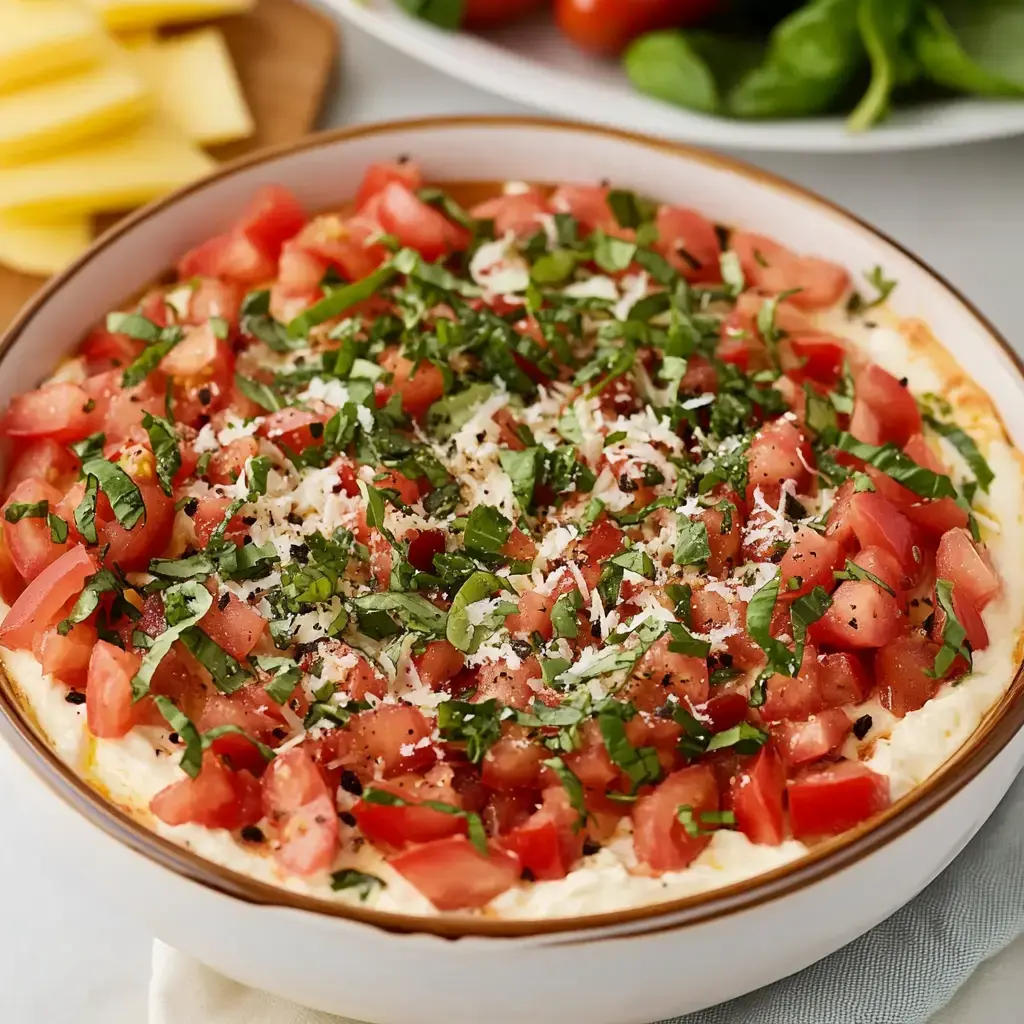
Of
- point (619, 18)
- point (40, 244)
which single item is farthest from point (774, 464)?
point (40, 244)

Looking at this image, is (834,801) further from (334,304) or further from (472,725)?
(334,304)

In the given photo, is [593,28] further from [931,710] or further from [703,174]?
[931,710]

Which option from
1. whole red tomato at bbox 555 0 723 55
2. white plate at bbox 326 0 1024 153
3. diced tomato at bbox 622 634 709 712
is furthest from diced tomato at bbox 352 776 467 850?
whole red tomato at bbox 555 0 723 55

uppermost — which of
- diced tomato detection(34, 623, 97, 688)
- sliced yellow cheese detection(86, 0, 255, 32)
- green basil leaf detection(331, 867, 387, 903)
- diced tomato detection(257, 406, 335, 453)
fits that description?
sliced yellow cheese detection(86, 0, 255, 32)

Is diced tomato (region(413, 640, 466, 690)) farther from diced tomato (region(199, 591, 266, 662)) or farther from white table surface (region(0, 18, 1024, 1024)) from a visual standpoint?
white table surface (region(0, 18, 1024, 1024))

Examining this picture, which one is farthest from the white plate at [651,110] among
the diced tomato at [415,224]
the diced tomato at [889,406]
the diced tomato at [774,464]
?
the diced tomato at [774,464]
